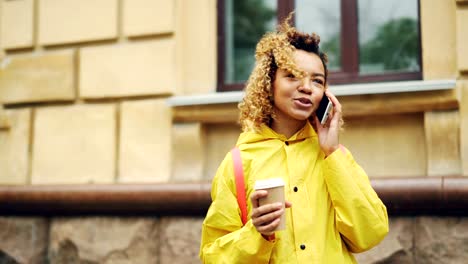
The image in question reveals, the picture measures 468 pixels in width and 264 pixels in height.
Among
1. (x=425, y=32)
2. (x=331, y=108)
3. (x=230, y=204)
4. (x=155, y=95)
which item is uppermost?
(x=425, y=32)

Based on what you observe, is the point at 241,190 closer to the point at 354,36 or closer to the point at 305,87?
the point at 305,87

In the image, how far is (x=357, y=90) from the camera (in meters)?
4.38

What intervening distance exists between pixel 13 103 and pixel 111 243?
1575 mm

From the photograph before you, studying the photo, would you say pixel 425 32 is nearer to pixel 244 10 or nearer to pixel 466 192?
pixel 466 192

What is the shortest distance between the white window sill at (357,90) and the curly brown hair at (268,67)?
1.61 meters

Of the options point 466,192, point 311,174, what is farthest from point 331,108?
point 466,192

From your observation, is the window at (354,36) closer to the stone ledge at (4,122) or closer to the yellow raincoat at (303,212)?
the stone ledge at (4,122)

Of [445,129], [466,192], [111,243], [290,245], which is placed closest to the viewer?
[290,245]

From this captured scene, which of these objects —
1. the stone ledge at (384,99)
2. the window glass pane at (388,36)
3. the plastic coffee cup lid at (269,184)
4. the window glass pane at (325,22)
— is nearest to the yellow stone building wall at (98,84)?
the stone ledge at (384,99)

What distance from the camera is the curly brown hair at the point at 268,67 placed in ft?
8.92

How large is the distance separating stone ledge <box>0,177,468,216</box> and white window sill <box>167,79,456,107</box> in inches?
23.8

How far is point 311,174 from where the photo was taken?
2588 mm

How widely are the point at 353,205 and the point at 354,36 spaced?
2.62 m

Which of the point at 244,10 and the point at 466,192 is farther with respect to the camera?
the point at 244,10
